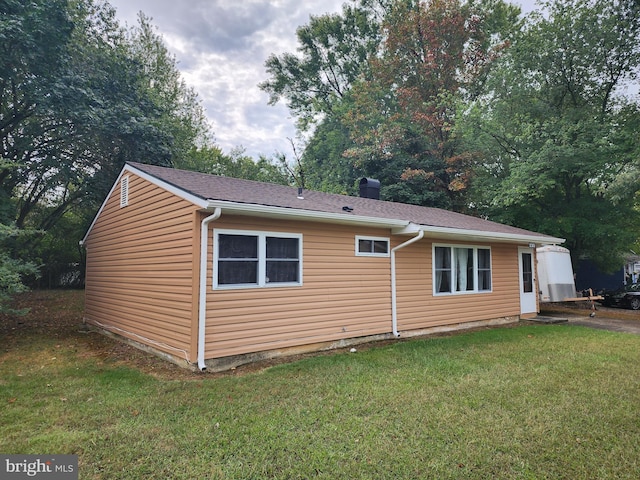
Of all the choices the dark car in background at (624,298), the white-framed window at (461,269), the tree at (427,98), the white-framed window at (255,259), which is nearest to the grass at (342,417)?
the white-framed window at (255,259)

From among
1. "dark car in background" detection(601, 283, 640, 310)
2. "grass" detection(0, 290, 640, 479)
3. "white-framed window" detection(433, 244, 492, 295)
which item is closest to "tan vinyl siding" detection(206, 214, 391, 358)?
"grass" detection(0, 290, 640, 479)

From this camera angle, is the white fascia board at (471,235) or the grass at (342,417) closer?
the grass at (342,417)

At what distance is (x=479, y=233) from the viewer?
27.3 ft

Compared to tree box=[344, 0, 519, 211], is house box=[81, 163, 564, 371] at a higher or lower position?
lower

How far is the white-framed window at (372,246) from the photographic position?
722 cm

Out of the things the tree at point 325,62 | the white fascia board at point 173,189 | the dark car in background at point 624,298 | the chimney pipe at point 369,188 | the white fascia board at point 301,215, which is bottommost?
the dark car in background at point 624,298

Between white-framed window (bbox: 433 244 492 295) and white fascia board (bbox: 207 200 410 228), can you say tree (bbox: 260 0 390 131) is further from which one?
white fascia board (bbox: 207 200 410 228)

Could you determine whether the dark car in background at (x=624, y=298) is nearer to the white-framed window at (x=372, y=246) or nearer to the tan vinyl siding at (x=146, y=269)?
the white-framed window at (x=372, y=246)

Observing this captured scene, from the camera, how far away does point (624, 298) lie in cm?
1423

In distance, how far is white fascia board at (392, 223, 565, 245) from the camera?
7.44 metres

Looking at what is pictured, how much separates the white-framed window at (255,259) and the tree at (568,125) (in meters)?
11.5

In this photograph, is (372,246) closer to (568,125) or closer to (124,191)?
(124,191)

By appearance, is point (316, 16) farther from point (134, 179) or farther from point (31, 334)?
point (31, 334)

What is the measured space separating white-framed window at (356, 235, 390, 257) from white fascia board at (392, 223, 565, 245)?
386mm
